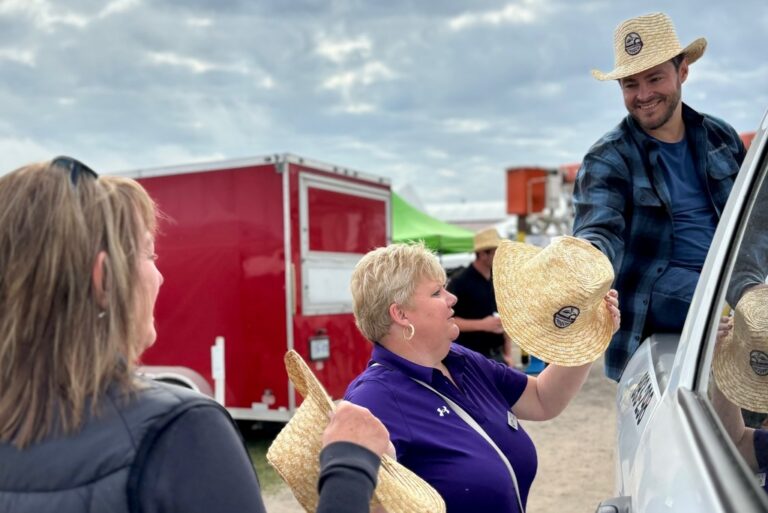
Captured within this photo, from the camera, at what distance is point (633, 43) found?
8.93 ft

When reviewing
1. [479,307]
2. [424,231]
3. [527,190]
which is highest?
[527,190]

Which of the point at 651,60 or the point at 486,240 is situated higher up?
the point at 651,60

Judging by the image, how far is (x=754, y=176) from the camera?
154cm

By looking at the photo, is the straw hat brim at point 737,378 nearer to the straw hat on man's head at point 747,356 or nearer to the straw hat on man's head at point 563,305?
the straw hat on man's head at point 747,356

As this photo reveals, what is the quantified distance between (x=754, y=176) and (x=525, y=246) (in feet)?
2.96

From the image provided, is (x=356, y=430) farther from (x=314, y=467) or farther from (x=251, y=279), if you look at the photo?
(x=251, y=279)

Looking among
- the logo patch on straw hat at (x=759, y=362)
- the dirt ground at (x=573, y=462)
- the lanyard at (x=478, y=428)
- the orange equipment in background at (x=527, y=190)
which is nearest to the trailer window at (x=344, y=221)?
the dirt ground at (x=573, y=462)

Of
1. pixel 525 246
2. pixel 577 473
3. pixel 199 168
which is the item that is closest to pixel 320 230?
pixel 199 168

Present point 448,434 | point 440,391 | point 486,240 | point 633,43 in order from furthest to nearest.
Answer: point 486,240, point 633,43, point 440,391, point 448,434

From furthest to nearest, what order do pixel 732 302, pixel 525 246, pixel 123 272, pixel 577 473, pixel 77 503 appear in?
pixel 577 473 → pixel 525 246 → pixel 732 302 → pixel 123 272 → pixel 77 503

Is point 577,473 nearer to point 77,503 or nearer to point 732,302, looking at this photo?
point 732,302

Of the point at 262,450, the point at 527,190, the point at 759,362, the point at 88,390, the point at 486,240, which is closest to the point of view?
the point at 88,390

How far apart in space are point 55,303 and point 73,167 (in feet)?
0.74

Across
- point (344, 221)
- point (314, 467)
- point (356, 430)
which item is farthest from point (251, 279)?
point (356, 430)
